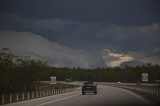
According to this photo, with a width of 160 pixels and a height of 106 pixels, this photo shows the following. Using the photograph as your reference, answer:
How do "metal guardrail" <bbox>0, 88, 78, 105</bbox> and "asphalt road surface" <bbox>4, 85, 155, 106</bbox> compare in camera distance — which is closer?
"asphalt road surface" <bbox>4, 85, 155, 106</bbox>

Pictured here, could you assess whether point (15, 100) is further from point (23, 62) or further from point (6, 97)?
point (23, 62)

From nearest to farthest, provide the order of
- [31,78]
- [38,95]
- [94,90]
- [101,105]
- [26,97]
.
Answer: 1. [101,105]
2. [26,97]
3. [38,95]
4. [94,90]
5. [31,78]

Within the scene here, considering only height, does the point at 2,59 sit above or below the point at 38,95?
above

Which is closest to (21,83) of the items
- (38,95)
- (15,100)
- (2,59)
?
(2,59)

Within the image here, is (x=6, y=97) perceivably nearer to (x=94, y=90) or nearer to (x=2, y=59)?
(x=94, y=90)

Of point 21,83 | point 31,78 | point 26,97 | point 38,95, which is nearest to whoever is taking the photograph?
point 26,97

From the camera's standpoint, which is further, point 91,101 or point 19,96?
point 19,96

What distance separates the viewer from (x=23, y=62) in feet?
Result: 423

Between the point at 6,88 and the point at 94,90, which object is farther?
the point at 6,88

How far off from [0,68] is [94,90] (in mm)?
24557

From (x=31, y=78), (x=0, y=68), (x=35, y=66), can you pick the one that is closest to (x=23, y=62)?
(x=35, y=66)

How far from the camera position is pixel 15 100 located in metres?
45.2

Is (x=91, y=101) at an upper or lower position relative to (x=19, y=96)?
lower

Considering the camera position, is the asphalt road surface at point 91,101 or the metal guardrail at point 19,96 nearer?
the asphalt road surface at point 91,101
